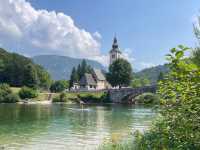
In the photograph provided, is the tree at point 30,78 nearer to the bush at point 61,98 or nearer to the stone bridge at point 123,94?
the bush at point 61,98

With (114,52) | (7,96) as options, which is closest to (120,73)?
(7,96)

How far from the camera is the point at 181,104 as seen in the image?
743 centimetres

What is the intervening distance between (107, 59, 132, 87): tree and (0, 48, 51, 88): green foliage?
25.3m

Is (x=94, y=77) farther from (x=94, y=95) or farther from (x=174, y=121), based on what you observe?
(x=174, y=121)

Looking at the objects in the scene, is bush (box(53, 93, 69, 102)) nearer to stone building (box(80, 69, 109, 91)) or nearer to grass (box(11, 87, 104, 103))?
grass (box(11, 87, 104, 103))

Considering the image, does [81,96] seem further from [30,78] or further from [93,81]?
[93,81]

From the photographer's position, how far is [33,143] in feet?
80.0

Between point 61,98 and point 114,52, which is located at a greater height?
point 114,52

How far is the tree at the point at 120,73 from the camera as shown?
111 m

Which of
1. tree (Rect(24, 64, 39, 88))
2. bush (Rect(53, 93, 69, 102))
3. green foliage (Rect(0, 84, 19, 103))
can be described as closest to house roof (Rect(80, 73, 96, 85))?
tree (Rect(24, 64, 39, 88))

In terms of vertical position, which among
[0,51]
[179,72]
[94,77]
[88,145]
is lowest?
[88,145]

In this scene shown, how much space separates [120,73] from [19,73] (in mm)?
37416

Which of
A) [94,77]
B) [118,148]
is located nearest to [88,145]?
[118,148]

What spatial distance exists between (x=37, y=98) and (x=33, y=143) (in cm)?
8303
